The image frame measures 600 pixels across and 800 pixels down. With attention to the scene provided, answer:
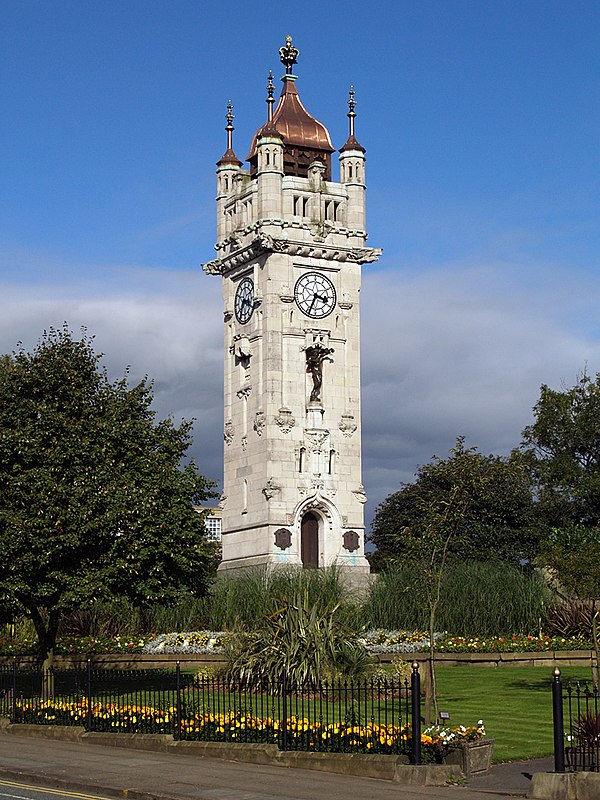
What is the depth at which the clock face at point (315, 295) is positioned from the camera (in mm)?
67500

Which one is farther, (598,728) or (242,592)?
(242,592)

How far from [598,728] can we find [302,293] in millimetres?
48840

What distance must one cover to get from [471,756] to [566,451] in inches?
2577

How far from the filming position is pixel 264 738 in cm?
2400

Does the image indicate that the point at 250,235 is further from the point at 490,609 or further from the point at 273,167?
the point at 490,609

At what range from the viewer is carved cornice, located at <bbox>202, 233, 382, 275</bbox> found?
6644 cm

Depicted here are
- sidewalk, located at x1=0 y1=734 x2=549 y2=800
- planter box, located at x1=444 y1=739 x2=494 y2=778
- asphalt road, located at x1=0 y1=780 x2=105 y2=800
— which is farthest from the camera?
planter box, located at x1=444 y1=739 x2=494 y2=778

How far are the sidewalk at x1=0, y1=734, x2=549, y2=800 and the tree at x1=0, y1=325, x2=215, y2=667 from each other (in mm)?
7549

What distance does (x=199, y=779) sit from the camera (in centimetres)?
2145

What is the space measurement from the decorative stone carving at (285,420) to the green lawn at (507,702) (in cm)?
2660

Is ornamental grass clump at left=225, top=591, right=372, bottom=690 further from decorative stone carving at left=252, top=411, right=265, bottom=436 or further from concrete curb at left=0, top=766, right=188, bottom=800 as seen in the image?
decorative stone carving at left=252, top=411, right=265, bottom=436

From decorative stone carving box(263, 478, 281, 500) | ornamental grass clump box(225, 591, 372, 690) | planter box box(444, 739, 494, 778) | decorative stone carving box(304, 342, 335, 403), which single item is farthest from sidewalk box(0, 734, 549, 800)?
decorative stone carving box(304, 342, 335, 403)

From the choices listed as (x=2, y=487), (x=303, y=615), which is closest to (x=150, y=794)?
(x=303, y=615)

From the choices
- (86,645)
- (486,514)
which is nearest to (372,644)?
(86,645)
